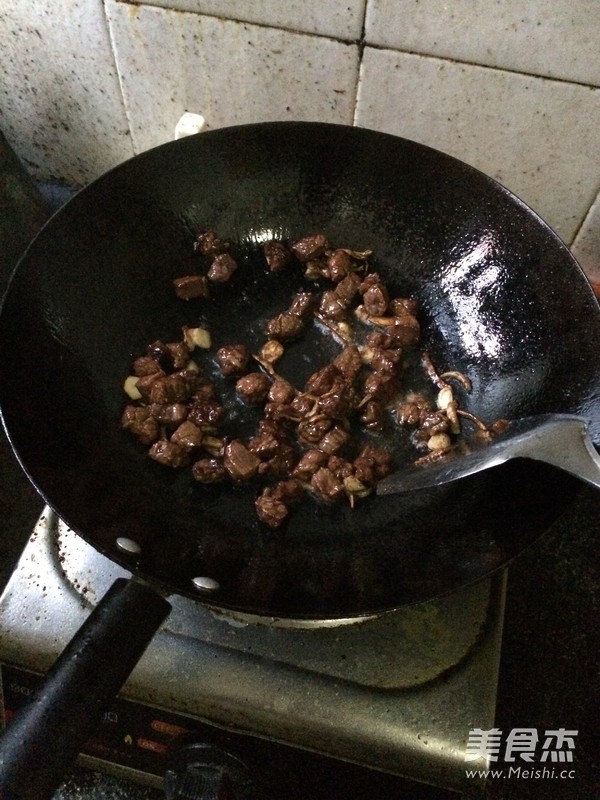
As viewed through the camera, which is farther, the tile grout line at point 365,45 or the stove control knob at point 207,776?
the tile grout line at point 365,45

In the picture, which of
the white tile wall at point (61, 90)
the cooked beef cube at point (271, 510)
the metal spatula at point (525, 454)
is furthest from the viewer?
the white tile wall at point (61, 90)

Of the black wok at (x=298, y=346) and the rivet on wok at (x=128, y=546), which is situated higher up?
the black wok at (x=298, y=346)

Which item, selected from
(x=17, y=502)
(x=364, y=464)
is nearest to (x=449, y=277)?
(x=364, y=464)

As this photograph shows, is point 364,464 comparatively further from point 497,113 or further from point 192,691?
point 497,113

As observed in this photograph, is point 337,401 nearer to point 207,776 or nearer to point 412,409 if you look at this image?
point 412,409

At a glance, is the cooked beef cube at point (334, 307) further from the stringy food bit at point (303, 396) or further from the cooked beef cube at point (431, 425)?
the cooked beef cube at point (431, 425)

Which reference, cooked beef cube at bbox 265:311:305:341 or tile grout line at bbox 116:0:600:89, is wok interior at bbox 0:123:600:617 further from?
tile grout line at bbox 116:0:600:89

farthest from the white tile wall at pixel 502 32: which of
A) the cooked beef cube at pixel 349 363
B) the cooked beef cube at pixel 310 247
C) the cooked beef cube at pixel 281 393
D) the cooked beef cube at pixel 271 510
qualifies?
the cooked beef cube at pixel 271 510
